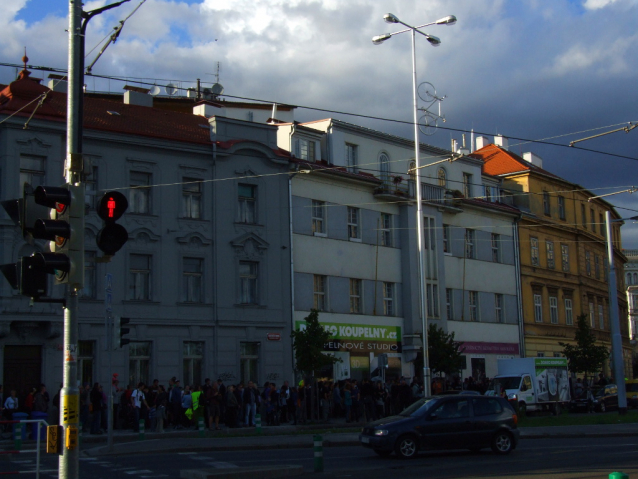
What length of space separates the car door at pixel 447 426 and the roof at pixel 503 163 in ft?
122

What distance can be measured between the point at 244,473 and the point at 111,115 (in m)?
22.7

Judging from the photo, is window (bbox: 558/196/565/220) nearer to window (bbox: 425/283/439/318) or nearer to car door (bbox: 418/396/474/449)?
window (bbox: 425/283/439/318)

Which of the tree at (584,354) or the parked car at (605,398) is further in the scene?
the tree at (584,354)

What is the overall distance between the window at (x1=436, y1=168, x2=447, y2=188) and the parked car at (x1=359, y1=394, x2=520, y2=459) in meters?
28.7

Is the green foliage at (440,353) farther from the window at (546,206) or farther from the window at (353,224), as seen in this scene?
the window at (546,206)

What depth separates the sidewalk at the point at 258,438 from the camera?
70.9 ft

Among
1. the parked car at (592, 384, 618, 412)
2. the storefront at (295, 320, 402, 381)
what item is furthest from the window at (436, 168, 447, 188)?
the parked car at (592, 384, 618, 412)

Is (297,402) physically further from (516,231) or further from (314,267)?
(516,231)

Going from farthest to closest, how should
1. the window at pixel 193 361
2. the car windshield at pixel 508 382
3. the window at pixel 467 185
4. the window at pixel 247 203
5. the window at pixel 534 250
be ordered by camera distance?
the window at pixel 534 250
the window at pixel 467 185
the car windshield at pixel 508 382
the window at pixel 247 203
the window at pixel 193 361

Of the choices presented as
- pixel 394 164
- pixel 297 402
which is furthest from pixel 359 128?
pixel 297 402

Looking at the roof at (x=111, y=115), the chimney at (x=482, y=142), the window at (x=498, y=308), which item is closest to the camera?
the roof at (x=111, y=115)

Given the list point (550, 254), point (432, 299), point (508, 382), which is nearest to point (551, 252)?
point (550, 254)

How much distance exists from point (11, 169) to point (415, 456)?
744 inches

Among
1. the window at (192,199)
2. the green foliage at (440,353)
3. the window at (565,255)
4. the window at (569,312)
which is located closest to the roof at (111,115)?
the window at (192,199)
